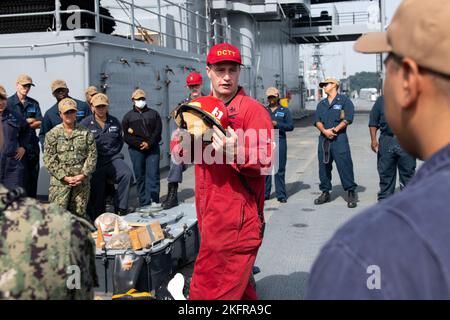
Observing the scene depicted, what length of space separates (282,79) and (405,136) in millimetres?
26502

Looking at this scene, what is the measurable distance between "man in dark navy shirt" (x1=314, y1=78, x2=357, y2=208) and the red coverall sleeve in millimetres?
4552

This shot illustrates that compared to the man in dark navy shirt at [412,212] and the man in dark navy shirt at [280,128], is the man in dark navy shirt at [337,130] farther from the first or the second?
the man in dark navy shirt at [412,212]

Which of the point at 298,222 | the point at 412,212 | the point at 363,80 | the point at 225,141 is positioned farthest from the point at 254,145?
the point at 363,80

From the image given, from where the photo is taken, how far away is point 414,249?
86 cm

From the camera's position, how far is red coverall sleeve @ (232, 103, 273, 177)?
277 cm

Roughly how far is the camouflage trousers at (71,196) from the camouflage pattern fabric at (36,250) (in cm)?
438

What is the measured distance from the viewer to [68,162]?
5.58m

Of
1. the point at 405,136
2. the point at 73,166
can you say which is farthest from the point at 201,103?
the point at 73,166

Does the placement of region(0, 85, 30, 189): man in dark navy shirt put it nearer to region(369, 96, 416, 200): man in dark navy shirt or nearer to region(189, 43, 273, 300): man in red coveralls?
region(189, 43, 273, 300): man in red coveralls

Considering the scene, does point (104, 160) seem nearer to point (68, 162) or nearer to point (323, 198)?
point (68, 162)

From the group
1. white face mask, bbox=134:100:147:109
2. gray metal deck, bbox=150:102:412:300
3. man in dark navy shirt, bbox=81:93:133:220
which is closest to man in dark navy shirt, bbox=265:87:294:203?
gray metal deck, bbox=150:102:412:300

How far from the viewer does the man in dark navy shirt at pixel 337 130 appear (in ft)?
24.0
